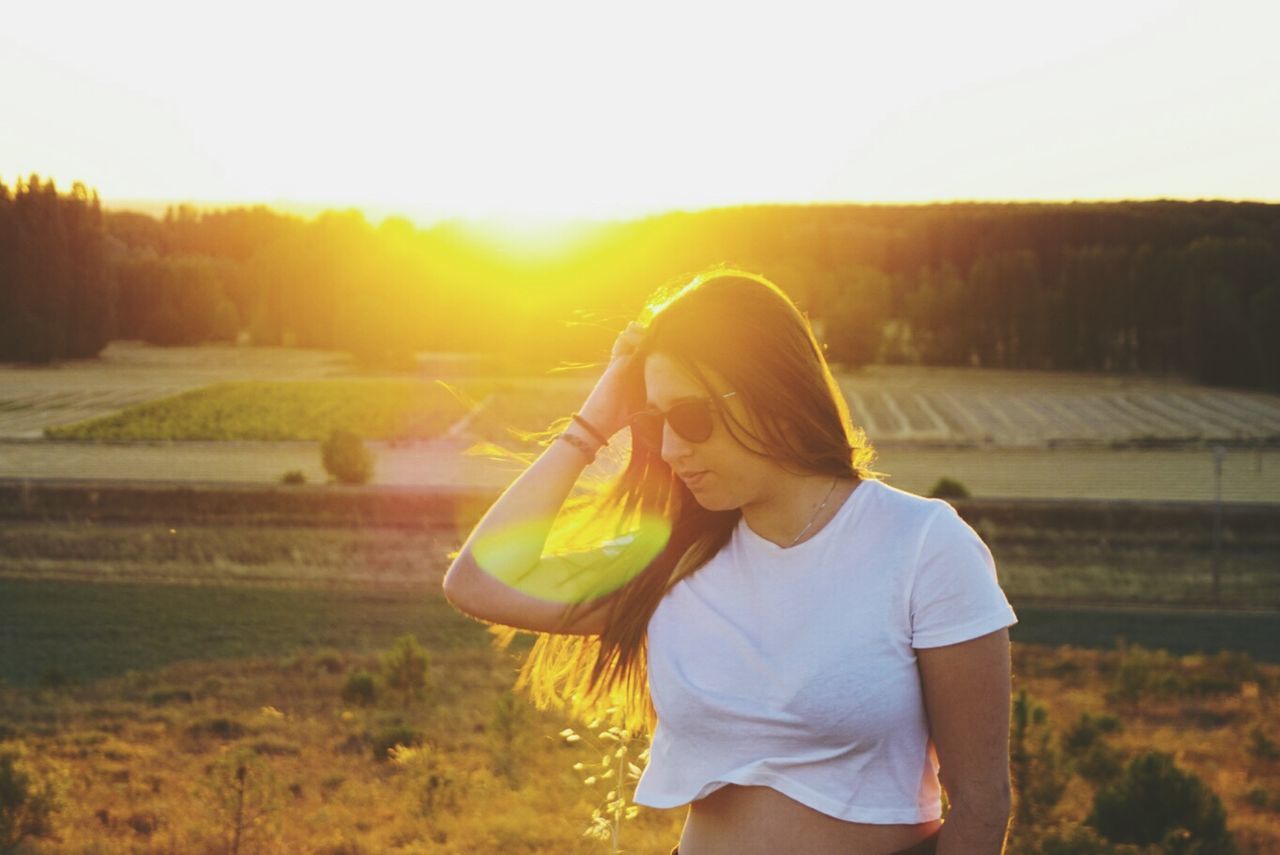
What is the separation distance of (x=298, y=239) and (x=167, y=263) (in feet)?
49.9

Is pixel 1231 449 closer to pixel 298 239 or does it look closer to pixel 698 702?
pixel 298 239

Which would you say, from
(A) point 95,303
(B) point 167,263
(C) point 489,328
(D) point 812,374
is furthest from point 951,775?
(C) point 489,328

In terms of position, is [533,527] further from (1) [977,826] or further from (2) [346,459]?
(2) [346,459]

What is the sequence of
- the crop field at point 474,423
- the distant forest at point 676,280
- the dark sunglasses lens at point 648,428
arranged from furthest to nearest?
the crop field at point 474,423, the distant forest at point 676,280, the dark sunglasses lens at point 648,428

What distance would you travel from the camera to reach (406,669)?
41.1 ft

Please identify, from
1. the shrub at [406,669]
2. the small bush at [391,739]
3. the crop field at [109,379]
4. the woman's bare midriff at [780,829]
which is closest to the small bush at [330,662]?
the shrub at [406,669]

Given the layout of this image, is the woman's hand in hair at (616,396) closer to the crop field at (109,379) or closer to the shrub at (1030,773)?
the shrub at (1030,773)

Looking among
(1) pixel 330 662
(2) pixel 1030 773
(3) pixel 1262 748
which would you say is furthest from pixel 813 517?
(1) pixel 330 662

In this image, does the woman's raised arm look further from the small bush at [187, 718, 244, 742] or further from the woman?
the small bush at [187, 718, 244, 742]

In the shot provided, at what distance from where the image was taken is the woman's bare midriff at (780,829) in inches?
68.5

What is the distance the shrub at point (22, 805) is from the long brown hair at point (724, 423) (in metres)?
4.73

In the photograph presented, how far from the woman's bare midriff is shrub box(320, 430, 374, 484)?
30.1 m

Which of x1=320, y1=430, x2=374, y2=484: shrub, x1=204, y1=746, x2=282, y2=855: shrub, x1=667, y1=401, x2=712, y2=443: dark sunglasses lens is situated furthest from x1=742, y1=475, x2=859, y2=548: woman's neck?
x1=320, y1=430, x2=374, y2=484: shrub

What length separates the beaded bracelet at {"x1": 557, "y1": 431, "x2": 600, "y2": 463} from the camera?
6.84 ft
